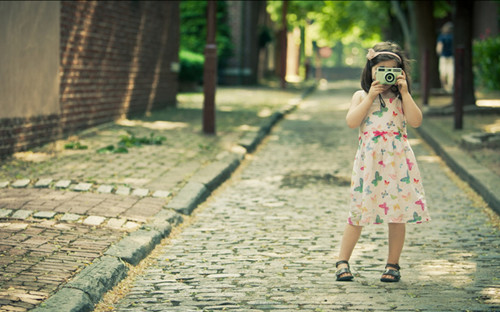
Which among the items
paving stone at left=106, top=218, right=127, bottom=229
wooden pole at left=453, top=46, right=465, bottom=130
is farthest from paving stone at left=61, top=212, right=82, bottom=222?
wooden pole at left=453, top=46, right=465, bottom=130

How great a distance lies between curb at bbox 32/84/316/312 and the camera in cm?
395

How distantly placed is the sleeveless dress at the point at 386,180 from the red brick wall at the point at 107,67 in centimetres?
528

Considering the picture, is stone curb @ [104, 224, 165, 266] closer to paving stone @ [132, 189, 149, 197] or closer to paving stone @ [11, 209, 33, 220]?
paving stone @ [11, 209, 33, 220]

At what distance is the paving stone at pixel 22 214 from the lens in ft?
18.8

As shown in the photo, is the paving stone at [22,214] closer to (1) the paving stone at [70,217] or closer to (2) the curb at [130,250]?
(1) the paving stone at [70,217]

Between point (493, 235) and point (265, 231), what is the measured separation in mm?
1842

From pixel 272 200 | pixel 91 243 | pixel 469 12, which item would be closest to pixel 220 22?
pixel 469 12

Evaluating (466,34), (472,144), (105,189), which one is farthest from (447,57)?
(105,189)

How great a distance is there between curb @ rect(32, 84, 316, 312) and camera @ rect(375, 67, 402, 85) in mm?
2028

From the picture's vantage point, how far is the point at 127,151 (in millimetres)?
9391

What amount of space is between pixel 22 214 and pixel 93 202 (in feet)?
2.41

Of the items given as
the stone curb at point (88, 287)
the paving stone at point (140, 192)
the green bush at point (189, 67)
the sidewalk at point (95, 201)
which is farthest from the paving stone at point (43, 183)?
the green bush at point (189, 67)

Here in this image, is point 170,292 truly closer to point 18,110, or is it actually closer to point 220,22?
point 18,110

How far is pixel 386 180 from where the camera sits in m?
4.57
